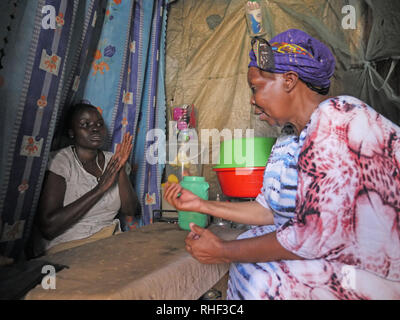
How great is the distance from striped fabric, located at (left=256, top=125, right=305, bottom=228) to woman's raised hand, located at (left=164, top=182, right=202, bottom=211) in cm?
32

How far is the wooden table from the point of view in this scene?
75 cm

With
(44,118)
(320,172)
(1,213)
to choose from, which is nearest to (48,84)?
(44,118)

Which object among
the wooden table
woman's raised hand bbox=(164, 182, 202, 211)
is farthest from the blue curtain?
woman's raised hand bbox=(164, 182, 202, 211)

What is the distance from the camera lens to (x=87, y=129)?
5.71 ft

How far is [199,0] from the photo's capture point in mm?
2396

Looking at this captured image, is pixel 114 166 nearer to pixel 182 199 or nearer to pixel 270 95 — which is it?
pixel 182 199

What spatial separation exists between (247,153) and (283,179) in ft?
2.04

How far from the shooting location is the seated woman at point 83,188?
1525mm

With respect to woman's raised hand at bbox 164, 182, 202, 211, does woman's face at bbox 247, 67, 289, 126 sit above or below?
above

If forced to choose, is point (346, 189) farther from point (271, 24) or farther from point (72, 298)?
point (271, 24)

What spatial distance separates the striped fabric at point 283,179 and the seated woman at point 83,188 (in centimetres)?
94
